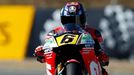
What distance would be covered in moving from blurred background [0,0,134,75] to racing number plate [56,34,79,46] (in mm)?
9577

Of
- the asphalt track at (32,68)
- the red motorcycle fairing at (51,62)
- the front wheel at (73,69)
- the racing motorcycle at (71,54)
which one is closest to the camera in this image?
the front wheel at (73,69)

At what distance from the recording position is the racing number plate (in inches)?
242

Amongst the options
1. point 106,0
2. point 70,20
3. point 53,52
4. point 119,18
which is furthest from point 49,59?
point 106,0

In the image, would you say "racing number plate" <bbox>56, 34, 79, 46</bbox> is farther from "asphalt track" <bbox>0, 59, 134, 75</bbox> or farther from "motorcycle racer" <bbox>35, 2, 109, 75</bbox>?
"asphalt track" <bbox>0, 59, 134, 75</bbox>

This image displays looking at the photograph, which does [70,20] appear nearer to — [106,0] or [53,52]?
[53,52]

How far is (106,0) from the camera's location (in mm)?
23000

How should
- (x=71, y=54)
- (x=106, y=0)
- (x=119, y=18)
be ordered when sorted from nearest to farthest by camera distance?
(x=71, y=54) → (x=119, y=18) → (x=106, y=0)

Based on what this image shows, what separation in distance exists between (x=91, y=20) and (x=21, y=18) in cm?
213

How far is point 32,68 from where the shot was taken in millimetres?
15992

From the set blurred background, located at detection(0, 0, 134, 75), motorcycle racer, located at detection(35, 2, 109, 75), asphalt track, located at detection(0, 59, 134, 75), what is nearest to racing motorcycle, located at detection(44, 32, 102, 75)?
motorcycle racer, located at detection(35, 2, 109, 75)

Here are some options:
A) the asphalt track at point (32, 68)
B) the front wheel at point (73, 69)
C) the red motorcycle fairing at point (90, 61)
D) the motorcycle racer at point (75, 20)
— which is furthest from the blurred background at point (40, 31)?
the front wheel at point (73, 69)

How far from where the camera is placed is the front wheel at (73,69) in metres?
5.89

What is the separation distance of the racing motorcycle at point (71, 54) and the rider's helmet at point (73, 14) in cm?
17

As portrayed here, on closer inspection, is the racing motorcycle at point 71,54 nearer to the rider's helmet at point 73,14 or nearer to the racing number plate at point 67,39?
the racing number plate at point 67,39
